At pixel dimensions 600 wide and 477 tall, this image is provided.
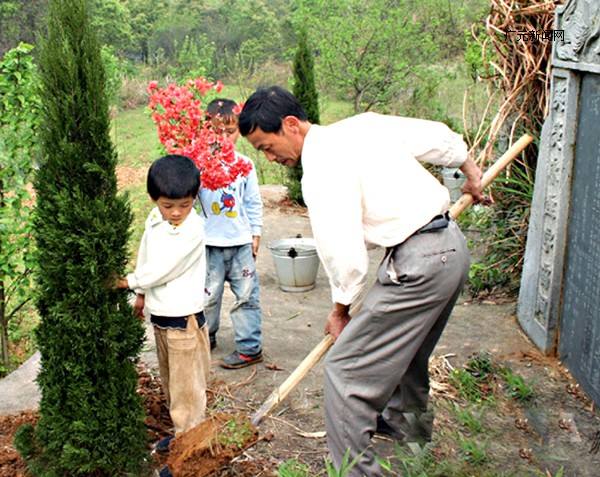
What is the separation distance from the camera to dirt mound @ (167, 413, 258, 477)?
3.41 meters

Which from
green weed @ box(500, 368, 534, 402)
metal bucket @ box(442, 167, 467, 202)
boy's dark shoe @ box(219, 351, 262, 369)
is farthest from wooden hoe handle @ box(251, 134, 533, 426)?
metal bucket @ box(442, 167, 467, 202)

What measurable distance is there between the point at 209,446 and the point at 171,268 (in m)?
0.86

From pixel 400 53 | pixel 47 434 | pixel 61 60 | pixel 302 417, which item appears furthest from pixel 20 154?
pixel 400 53

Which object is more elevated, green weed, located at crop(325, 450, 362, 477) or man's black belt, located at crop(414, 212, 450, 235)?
man's black belt, located at crop(414, 212, 450, 235)

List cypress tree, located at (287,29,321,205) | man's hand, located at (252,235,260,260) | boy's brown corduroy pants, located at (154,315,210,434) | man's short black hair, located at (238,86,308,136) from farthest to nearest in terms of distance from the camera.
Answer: cypress tree, located at (287,29,321,205) → man's hand, located at (252,235,260,260) → boy's brown corduroy pants, located at (154,315,210,434) → man's short black hair, located at (238,86,308,136)

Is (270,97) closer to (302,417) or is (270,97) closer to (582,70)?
(302,417)

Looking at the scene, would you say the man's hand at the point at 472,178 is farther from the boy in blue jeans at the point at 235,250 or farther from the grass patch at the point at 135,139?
the grass patch at the point at 135,139

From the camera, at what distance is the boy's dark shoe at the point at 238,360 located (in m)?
4.97

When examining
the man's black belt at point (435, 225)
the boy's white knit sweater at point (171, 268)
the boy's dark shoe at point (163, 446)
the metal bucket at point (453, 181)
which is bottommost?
the metal bucket at point (453, 181)

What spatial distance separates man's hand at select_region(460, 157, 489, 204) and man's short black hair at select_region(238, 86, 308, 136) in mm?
973

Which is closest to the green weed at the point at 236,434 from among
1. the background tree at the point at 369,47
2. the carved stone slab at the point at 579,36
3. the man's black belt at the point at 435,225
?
the man's black belt at the point at 435,225

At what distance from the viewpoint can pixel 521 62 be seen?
5.79 meters

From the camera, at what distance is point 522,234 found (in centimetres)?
614

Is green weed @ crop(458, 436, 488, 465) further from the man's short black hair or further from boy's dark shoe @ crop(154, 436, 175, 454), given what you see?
the man's short black hair
